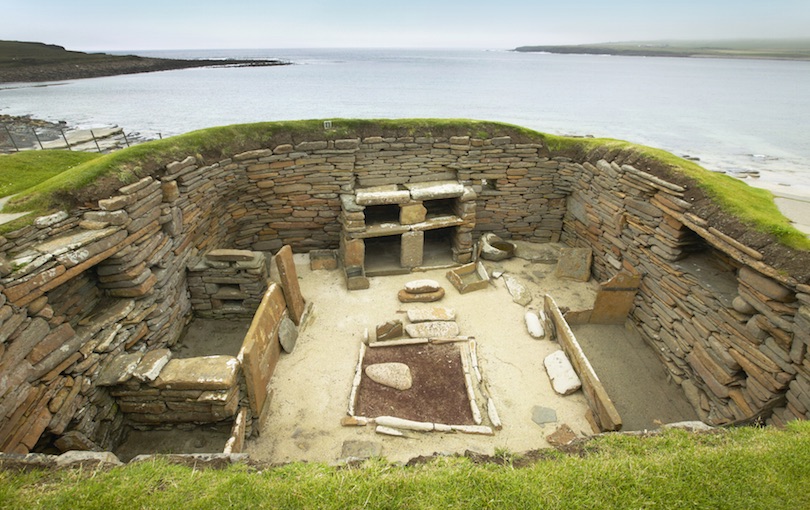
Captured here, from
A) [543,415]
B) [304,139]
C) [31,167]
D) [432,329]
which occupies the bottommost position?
[543,415]

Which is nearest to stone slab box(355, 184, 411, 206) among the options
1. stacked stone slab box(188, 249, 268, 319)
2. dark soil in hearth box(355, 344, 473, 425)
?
stacked stone slab box(188, 249, 268, 319)

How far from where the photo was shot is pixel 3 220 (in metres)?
5.13

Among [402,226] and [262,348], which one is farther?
[402,226]

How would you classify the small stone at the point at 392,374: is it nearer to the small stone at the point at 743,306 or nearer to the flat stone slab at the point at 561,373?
the flat stone slab at the point at 561,373

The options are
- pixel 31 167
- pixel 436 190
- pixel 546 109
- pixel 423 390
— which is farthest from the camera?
pixel 546 109

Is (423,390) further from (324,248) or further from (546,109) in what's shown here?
(546,109)

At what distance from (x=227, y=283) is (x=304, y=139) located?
4112 mm

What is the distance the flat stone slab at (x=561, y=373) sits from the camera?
6238 millimetres

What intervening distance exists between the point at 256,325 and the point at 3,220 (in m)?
3.54

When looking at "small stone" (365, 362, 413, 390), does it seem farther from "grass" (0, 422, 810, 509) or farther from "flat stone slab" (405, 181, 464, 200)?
"flat stone slab" (405, 181, 464, 200)

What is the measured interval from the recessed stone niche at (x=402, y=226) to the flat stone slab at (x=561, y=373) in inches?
148

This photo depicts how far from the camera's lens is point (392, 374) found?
646 centimetres

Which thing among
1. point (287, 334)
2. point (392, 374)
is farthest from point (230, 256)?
point (392, 374)

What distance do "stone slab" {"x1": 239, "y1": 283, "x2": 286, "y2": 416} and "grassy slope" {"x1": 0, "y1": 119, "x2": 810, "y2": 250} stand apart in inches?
128
